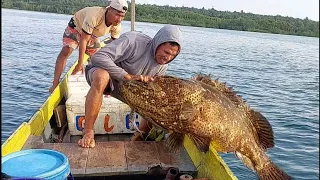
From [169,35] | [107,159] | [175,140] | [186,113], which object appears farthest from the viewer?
[107,159]

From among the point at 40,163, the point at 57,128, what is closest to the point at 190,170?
the point at 40,163

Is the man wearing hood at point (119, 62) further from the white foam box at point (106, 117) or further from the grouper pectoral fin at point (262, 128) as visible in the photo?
the grouper pectoral fin at point (262, 128)

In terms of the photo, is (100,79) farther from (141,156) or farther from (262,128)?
(262,128)

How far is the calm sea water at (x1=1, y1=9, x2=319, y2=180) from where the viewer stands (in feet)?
28.3

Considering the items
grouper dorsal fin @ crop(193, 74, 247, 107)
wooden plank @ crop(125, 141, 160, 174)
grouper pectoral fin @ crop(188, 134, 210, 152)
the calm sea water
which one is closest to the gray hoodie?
grouper dorsal fin @ crop(193, 74, 247, 107)

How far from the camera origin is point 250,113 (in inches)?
150

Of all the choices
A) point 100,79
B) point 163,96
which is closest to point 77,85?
point 100,79

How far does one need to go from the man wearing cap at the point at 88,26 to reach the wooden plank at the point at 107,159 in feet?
7.54

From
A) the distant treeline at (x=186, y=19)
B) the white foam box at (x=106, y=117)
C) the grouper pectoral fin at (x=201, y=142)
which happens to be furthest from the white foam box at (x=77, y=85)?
the distant treeline at (x=186, y=19)

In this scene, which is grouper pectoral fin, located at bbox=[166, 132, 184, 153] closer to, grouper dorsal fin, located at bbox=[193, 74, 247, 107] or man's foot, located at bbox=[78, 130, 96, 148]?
grouper dorsal fin, located at bbox=[193, 74, 247, 107]

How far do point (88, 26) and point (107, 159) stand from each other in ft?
8.94

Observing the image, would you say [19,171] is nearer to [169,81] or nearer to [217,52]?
[169,81]

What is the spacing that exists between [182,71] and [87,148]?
13.7 m

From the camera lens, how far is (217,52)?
2614 centimetres
